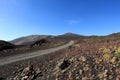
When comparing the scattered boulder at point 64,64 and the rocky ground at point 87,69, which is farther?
the scattered boulder at point 64,64

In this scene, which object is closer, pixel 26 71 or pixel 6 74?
pixel 26 71

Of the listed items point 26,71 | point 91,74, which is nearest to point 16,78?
point 26,71

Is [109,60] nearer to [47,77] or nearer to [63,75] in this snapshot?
[63,75]

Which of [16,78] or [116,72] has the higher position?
[116,72]

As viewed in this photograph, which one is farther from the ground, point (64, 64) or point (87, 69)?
point (64, 64)

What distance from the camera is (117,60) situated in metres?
12.0

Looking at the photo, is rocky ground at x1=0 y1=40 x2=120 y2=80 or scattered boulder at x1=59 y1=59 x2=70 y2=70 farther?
scattered boulder at x1=59 y1=59 x2=70 y2=70

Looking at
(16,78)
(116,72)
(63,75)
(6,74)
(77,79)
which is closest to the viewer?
(116,72)

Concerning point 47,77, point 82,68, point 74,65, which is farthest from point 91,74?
point 47,77

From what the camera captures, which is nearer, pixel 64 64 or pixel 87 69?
pixel 87 69

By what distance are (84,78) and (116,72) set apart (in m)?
1.83

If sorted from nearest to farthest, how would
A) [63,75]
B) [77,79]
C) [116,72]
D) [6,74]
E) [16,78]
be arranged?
[116,72] < [77,79] < [63,75] < [16,78] < [6,74]

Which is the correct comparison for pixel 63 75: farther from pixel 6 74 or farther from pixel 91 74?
pixel 6 74

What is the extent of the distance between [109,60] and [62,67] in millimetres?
3316
